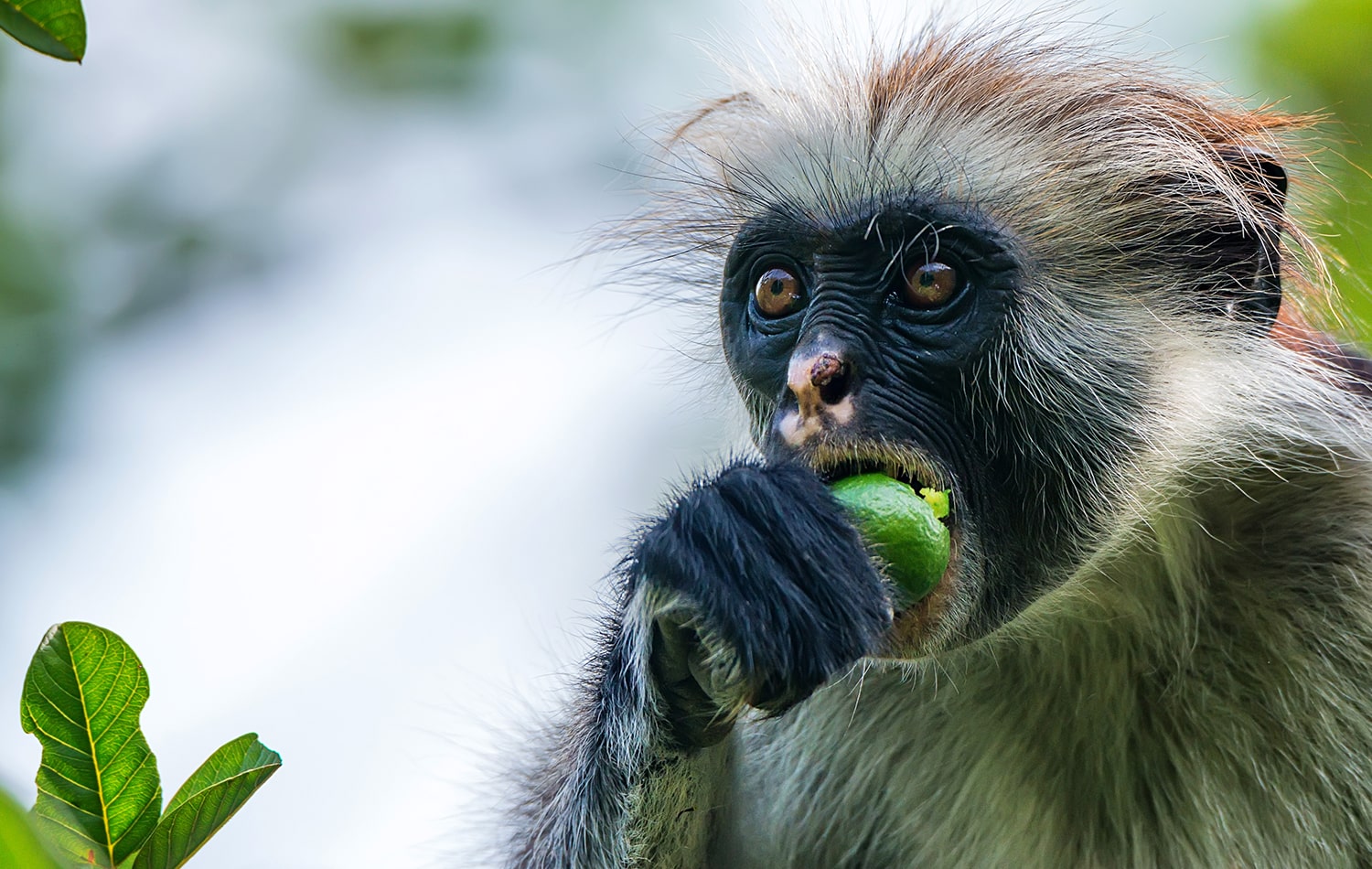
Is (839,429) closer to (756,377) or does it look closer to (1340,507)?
(756,377)

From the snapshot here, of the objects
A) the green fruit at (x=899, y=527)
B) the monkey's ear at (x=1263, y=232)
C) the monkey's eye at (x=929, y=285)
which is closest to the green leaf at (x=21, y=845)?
the green fruit at (x=899, y=527)

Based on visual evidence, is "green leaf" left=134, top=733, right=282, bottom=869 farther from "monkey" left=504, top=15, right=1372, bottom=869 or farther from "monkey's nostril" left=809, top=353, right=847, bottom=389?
"monkey's nostril" left=809, top=353, right=847, bottom=389

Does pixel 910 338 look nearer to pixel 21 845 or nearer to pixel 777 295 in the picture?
pixel 777 295

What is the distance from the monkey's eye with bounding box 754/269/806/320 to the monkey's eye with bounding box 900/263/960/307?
0.30 metres

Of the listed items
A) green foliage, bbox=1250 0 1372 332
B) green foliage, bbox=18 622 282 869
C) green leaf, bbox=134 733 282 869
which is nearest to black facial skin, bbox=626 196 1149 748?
green leaf, bbox=134 733 282 869

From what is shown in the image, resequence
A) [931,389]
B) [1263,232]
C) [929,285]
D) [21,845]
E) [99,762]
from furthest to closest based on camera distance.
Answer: [1263,232] < [929,285] < [931,389] < [99,762] < [21,845]

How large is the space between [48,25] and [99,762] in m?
0.79

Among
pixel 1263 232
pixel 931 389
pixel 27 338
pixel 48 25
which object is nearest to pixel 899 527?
pixel 931 389

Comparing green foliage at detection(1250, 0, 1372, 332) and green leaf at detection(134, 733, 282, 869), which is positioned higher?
green leaf at detection(134, 733, 282, 869)

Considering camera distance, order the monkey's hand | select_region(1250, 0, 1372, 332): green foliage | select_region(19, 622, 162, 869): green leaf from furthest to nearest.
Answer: select_region(1250, 0, 1372, 332): green foliage, the monkey's hand, select_region(19, 622, 162, 869): green leaf

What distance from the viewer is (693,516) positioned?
115 inches

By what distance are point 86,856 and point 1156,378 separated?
2968mm

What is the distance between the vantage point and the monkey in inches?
137

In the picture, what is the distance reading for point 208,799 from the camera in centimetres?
160
